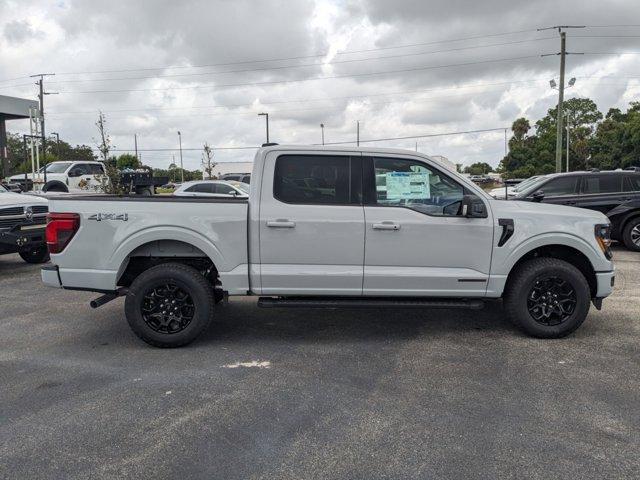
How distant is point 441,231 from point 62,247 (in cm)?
349

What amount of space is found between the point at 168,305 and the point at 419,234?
2.43 metres

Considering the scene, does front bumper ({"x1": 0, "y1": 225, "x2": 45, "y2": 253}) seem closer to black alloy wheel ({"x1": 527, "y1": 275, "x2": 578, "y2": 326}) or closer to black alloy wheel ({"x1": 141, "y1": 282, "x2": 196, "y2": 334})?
black alloy wheel ({"x1": 141, "y1": 282, "x2": 196, "y2": 334})

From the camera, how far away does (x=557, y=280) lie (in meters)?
5.10

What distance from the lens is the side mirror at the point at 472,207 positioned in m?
4.82

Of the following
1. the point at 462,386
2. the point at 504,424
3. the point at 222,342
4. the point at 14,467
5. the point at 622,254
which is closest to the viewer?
the point at 14,467

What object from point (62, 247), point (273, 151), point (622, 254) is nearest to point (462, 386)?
point (273, 151)

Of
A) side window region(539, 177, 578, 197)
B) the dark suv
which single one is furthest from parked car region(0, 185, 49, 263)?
side window region(539, 177, 578, 197)

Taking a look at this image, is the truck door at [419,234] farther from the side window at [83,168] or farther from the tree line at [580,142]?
the tree line at [580,142]

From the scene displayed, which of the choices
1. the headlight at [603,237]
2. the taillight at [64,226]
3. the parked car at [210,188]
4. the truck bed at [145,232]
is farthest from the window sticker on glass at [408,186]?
the parked car at [210,188]

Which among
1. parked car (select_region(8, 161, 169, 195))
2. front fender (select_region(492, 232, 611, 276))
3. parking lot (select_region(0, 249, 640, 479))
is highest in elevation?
parked car (select_region(8, 161, 169, 195))

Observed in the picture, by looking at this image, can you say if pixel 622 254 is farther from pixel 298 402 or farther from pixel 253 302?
pixel 298 402

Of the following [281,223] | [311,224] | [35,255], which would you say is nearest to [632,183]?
[311,224]

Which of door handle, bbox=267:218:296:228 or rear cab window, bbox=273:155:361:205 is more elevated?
rear cab window, bbox=273:155:361:205

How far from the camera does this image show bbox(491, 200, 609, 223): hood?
16.5 feet
